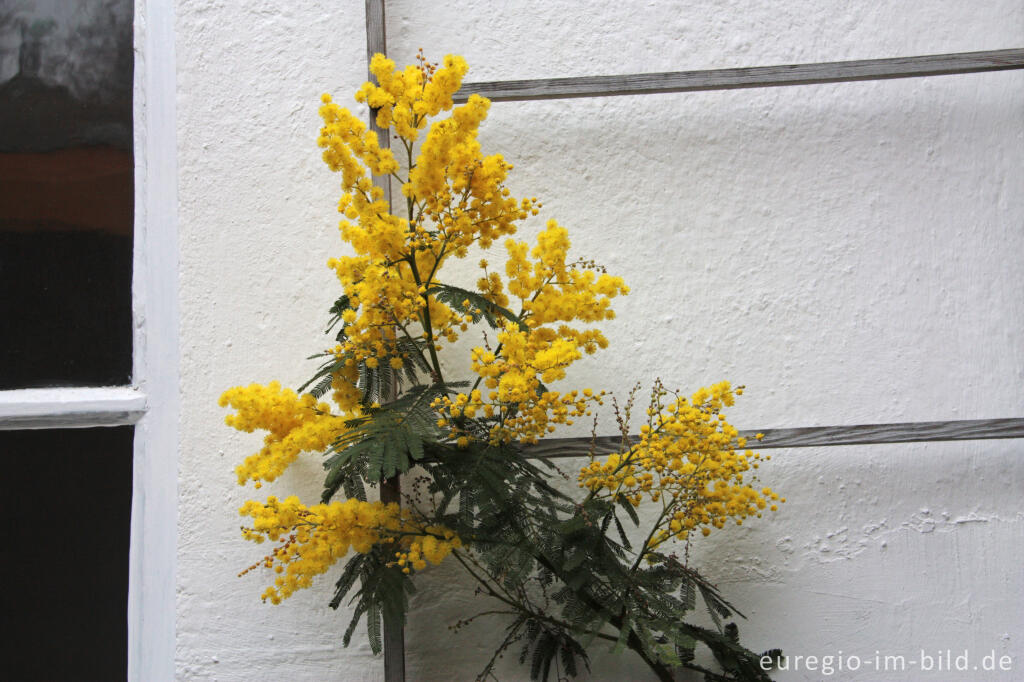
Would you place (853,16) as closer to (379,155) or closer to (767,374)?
(767,374)

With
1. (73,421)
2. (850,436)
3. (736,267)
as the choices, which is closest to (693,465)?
(850,436)

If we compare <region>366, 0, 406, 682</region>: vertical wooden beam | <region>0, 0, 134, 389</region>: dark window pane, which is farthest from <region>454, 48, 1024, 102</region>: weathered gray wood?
<region>0, 0, 134, 389</region>: dark window pane

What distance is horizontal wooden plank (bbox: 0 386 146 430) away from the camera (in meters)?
2.21

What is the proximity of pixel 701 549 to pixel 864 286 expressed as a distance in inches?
30.1

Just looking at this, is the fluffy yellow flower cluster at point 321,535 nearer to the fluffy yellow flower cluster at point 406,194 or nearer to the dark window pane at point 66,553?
the fluffy yellow flower cluster at point 406,194

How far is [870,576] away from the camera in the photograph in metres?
2.10

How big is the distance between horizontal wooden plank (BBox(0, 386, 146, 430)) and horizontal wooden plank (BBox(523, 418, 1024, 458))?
1022mm

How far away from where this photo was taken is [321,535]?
5.72ft

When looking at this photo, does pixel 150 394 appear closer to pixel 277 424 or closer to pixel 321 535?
pixel 277 424

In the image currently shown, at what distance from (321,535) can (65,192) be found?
124 centimetres

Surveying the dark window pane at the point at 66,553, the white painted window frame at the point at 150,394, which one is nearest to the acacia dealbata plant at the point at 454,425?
the white painted window frame at the point at 150,394

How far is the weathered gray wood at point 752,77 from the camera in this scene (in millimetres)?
2096

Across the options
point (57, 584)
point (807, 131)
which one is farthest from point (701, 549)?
point (57, 584)

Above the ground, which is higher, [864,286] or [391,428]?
[864,286]
